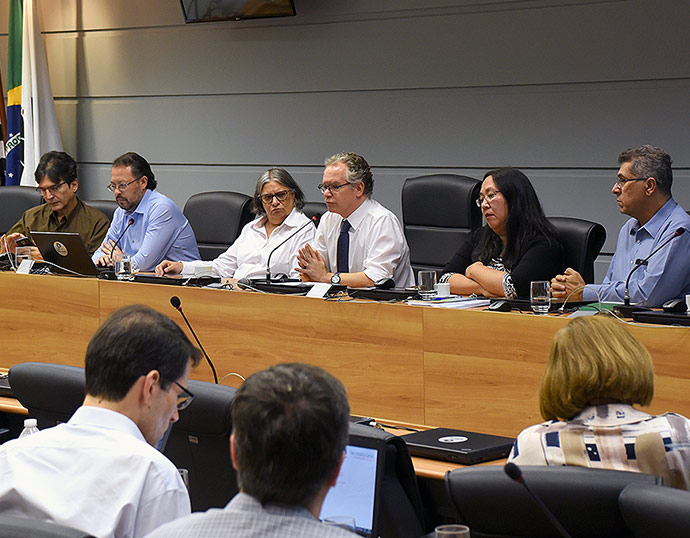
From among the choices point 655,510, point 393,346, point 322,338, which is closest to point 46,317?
point 322,338

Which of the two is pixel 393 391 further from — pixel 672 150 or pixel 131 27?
pixel 131 27

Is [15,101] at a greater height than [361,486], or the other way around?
[15,101]

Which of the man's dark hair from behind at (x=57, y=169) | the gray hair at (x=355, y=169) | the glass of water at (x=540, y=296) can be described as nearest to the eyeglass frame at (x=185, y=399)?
the glass of water at (x=540, y=296)

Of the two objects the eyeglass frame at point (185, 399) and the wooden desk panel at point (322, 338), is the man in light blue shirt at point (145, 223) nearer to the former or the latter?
the wooden desk panel at point (322, 338)

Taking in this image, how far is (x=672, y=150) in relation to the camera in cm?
469

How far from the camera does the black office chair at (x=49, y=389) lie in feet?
7.19

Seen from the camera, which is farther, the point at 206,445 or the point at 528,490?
the point at 206,445

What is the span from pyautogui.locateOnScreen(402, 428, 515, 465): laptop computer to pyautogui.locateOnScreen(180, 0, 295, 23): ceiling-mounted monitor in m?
3.68

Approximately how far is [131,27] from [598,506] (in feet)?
18.6

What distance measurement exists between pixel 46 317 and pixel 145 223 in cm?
116

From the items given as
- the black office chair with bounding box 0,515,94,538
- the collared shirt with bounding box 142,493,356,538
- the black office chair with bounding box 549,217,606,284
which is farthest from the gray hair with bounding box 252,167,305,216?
the collared shirt with bounding box 142,493,356,538

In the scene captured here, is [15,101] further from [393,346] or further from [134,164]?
[393,346]

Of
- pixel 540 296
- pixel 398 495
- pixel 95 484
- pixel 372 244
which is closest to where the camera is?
pixel 95 484

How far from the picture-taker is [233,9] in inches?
225
